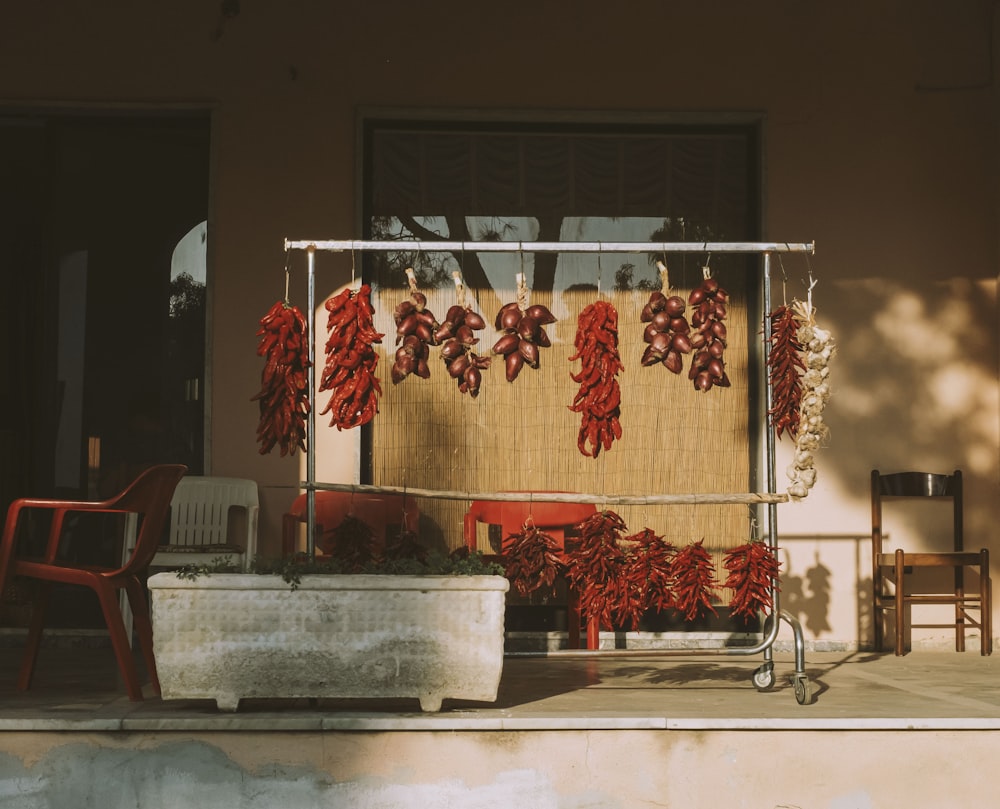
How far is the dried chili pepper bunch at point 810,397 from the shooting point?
476 cm

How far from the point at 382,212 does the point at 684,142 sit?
5.82ft

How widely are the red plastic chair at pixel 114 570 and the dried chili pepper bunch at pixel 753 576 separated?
224 centimetres

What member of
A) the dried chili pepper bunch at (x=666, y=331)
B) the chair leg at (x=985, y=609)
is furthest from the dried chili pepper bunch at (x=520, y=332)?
the chair leg at (x=985, y=609)

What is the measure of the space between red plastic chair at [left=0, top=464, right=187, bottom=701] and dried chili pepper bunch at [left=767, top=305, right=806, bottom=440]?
241 centimetres

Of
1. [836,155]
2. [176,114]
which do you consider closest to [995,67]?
[836,155]

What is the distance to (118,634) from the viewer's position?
4.54 metres

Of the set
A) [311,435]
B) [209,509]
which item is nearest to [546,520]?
[209,509]

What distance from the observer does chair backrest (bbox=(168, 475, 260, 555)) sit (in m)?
6.34

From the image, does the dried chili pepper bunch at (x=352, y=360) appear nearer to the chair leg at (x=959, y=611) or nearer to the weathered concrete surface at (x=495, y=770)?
the weathered concrete surface at (x=495, y=770)

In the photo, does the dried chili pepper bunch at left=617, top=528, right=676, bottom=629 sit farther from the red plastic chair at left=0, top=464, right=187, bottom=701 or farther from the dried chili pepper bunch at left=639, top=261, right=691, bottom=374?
the red plastic chair at left=0, top=464, right=187, bottom=701

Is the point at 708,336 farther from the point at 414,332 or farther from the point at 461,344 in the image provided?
the point at 414,332

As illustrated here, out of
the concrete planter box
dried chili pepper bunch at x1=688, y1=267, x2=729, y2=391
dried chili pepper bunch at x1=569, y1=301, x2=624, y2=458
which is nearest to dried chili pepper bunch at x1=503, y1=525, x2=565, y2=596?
dried chili pepper bunch at x1=569, y1=301, x2=624, y2=458

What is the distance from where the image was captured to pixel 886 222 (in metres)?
7.01

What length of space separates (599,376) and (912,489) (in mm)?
2783
